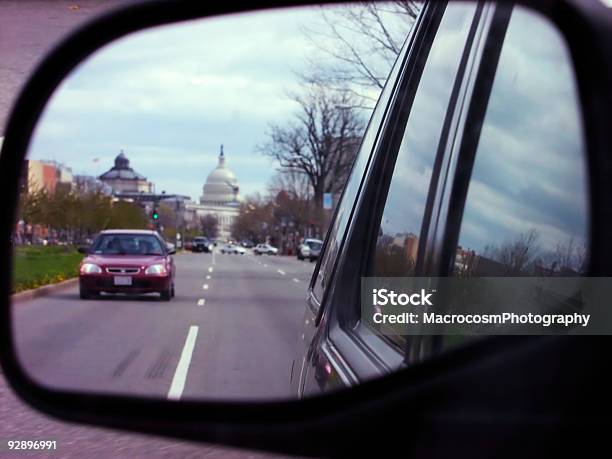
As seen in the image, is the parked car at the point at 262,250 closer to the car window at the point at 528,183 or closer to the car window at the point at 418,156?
the car window at the point at 418,156

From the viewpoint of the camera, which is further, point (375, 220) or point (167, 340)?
point (167, 340)

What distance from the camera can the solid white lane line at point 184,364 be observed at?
6679mm

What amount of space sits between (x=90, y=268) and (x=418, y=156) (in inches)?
581

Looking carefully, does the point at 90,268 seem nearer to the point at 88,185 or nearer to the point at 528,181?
the point at 528,181

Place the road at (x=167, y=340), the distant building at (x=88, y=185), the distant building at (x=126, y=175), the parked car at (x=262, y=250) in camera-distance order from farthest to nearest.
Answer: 1. the parked car at (x=262, y=250)
2. the distant building at (x=88, y=185)
3. the distant building at (x=126, y=175)
4. the road at (x=167, y=340)

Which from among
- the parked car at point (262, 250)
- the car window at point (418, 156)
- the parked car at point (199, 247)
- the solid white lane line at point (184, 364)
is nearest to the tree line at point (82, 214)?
the parked car at point (199, 247)

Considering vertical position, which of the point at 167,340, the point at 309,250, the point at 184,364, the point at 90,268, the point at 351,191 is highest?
the point at 351,191

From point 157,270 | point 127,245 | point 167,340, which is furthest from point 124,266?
point 167,340

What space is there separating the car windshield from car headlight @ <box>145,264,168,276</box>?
35 cm

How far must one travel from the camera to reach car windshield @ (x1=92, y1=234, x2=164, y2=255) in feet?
53.8

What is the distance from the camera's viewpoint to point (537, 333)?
61.9 inches

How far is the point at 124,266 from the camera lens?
16.0m

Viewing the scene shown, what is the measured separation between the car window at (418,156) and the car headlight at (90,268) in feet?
46.3

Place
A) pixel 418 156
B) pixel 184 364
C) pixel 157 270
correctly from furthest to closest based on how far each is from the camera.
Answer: pixel 157 270 → pixel 184 364 → pixel 418 156
